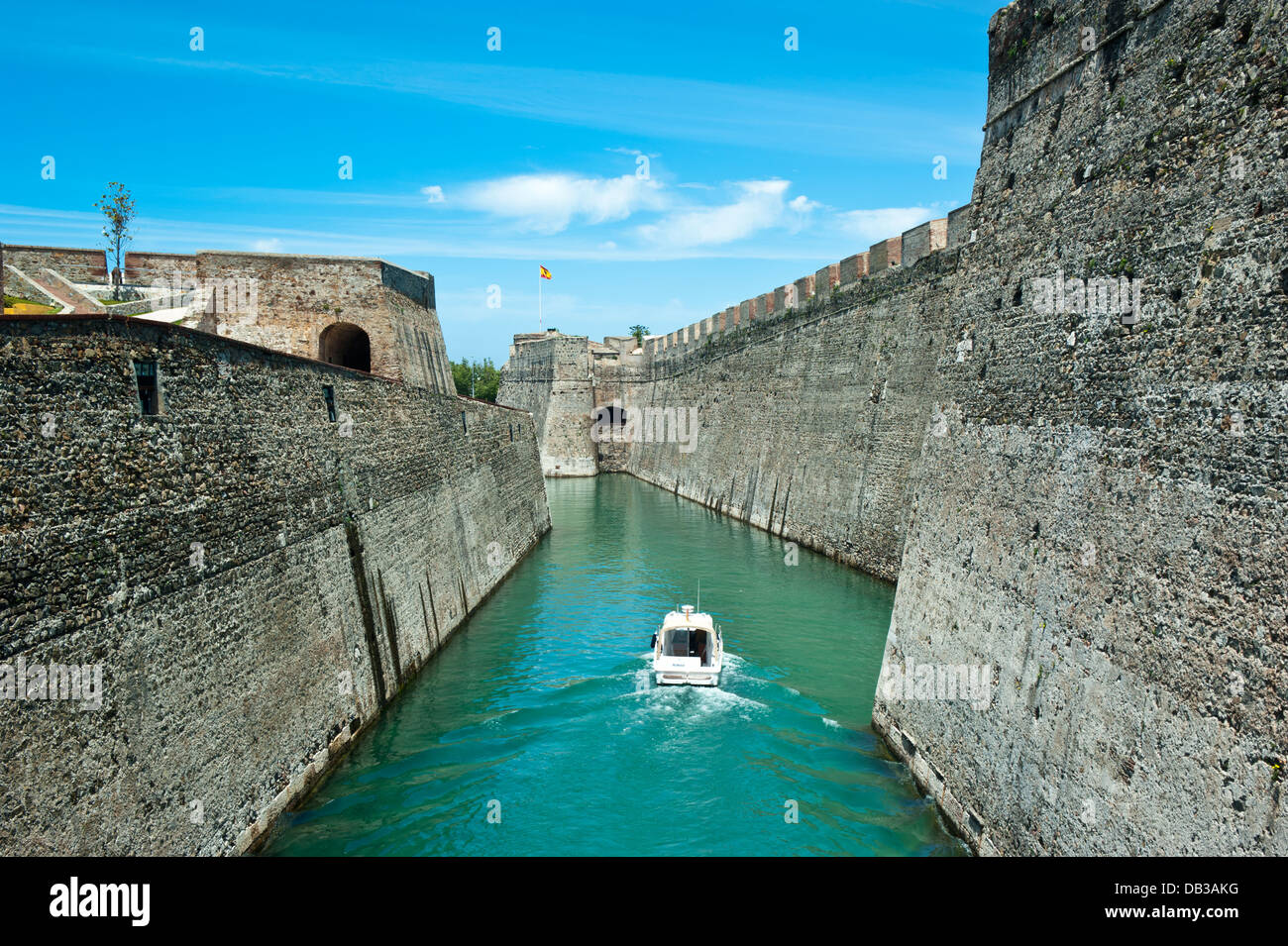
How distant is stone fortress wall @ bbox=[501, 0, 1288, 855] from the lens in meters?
4.98

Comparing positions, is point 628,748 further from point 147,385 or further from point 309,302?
point 309,302

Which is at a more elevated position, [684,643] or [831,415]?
[831,415]

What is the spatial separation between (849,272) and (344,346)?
14.0m

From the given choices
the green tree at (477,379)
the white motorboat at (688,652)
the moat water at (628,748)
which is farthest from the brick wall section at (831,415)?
the green tree at (477,379)

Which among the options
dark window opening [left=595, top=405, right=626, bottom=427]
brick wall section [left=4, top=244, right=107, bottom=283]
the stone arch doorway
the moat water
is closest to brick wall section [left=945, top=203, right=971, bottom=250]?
the moat water

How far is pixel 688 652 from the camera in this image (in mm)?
13570

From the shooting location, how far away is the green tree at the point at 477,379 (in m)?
84.0

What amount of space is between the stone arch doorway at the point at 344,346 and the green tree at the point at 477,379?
187 ft

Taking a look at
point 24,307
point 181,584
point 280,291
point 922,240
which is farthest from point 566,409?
point 181,584

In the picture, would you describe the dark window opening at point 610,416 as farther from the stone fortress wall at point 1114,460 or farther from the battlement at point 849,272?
the stone fortress wall at point 1114,460

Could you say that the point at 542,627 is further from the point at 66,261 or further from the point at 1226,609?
the point at 1226,609
